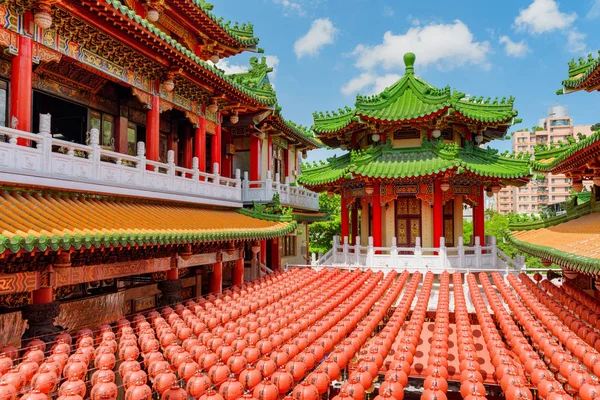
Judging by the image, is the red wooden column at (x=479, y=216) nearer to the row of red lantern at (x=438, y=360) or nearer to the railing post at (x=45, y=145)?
the row of red lantern at (x=438, y=360)

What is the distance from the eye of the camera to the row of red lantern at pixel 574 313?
714cm

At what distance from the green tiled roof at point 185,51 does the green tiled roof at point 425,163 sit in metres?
3.75

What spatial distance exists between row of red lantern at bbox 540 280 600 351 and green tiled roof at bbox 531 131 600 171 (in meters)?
2.98

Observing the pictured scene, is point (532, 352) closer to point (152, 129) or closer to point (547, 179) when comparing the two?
point (152, 129)

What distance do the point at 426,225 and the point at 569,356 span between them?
419 inches

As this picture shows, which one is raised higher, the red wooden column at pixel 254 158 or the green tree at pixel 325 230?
the red wooden column at pixel 254 158

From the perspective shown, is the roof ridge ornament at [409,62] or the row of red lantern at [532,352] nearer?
the row of red lantern at [532,352]

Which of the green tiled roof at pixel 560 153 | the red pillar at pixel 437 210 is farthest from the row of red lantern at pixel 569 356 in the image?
the red pillar at pixel 437 210

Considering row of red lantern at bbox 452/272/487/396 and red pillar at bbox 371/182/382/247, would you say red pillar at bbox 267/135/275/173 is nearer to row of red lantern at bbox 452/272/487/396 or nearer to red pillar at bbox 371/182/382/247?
red pillar at bbox 371/182/382/247

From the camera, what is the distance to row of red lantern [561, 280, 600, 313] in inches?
332

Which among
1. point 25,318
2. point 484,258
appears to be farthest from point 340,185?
point 25,318

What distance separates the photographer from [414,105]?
16656 millimetres

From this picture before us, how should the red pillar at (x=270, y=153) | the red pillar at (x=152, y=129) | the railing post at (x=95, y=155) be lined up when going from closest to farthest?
the railing post at (x=95, y=155), the red pillar at (x=152, y=129), the red pillar at (x=270, y=153)

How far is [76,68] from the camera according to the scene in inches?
393
